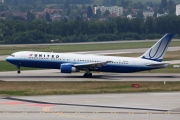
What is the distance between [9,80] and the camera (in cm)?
7281

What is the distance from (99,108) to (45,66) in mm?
32053

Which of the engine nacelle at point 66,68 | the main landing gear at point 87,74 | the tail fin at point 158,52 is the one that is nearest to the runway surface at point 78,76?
the main landing gear at point 87,74

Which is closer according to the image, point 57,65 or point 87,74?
point 57,65

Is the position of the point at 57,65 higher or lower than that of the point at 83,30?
lower

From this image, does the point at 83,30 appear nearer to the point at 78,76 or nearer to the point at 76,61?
the point at 78,76

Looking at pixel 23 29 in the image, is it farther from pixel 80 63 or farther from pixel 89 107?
pixel 89 107

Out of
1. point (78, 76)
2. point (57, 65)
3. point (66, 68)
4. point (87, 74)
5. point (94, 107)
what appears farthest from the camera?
point (78, 76)

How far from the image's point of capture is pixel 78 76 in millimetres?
80562

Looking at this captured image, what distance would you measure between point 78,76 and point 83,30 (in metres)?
106

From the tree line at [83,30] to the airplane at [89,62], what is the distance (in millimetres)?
85137

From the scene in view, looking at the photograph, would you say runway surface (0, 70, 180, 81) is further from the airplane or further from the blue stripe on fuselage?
the airplane

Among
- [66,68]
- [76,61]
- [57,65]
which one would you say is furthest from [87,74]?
[57,65]

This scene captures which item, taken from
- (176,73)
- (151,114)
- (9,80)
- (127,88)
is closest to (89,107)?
(151,114)

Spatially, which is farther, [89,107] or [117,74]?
[117,74]
